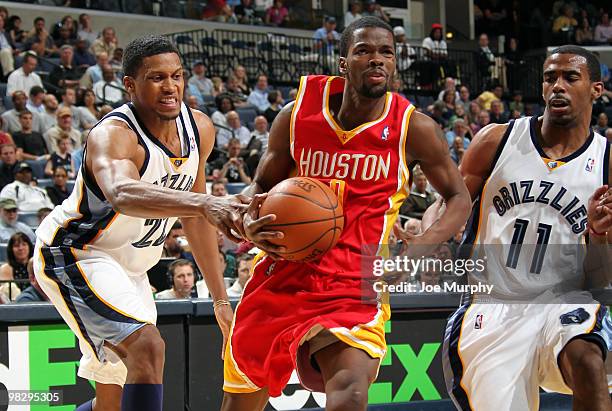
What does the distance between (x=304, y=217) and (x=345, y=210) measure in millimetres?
428

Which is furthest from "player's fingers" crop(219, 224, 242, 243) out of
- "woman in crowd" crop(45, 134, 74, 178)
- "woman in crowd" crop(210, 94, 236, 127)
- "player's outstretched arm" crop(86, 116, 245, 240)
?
"woman in crowd" crop(210, 94, 236, 127)

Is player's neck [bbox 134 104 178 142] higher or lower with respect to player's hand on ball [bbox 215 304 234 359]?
higher

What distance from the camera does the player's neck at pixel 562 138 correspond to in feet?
13.7

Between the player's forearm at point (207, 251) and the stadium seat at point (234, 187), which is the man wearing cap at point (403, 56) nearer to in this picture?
the stadium seat at point (234, 187)

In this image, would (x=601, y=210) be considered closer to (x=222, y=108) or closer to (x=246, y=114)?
(x=222, y=108)

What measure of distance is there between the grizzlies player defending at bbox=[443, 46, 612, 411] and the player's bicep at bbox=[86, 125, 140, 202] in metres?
1.58

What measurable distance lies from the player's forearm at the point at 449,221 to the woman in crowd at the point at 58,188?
6.35 meters

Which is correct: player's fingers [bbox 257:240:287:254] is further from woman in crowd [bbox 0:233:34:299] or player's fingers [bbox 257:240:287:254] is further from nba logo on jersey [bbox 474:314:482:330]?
woman in crowd [bbox 0:233:34:299]

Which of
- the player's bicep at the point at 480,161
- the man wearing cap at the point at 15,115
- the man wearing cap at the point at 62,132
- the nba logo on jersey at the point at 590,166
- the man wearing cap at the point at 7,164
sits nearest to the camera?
the nba logo on jersey at the point at 590,166

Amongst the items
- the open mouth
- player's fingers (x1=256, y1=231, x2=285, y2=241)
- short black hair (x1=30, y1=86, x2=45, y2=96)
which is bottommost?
Result: player's fingers (x1=256, y1=231, x2=285, y2=241)

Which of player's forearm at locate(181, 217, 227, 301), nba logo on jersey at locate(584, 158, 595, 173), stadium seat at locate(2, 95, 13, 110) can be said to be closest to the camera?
nba logo on jersey at locate(584, 158, 595, 173)

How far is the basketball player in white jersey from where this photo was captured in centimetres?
376

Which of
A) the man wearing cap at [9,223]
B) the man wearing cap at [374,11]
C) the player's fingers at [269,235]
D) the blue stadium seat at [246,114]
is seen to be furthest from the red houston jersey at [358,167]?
the man wearing cap at [374,11]

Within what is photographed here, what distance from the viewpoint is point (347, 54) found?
12.6 feet
